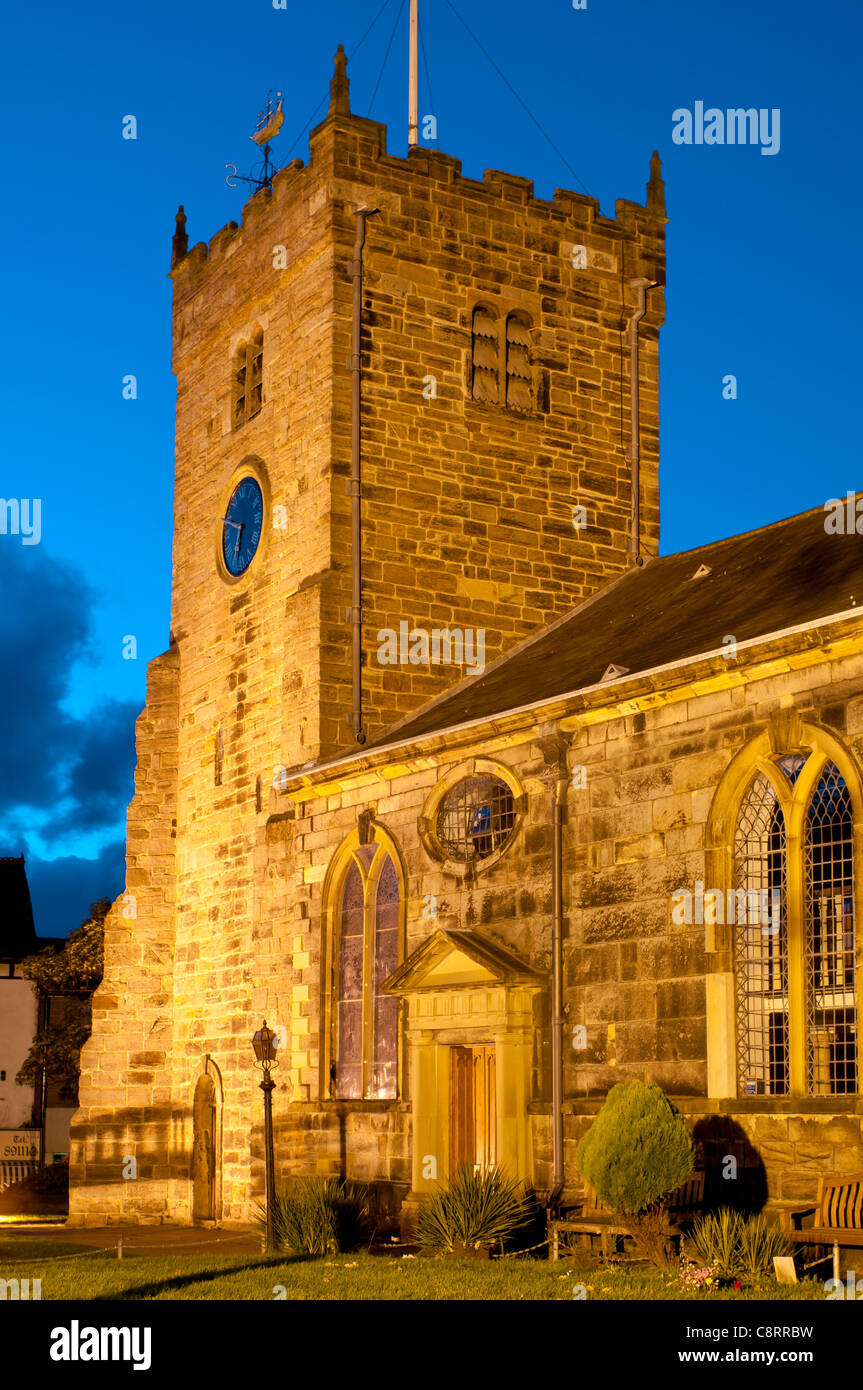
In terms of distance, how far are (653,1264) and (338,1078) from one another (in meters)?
8.28

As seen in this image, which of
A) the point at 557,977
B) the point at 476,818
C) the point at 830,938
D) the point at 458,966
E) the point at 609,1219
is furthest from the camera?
the point at 476,818

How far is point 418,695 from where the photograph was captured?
80.6ft

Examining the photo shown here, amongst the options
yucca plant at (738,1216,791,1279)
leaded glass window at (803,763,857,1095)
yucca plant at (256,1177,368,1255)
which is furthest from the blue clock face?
yucca plant at (738,1216,791,1279)

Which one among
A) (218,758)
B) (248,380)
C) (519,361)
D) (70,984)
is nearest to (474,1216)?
(218,758)

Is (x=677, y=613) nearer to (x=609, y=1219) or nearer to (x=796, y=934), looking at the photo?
(x=796, y=934)

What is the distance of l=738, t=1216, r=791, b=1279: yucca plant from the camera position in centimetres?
1312

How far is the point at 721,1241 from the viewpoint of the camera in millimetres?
13383

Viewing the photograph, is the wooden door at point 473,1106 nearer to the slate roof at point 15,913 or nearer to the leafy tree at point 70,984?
the leafy tree at point 70,984

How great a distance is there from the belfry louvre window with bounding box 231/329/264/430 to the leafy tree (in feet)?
50.6

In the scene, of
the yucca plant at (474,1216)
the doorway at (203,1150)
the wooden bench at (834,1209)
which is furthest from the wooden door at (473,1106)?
the doorway at (203,1150)

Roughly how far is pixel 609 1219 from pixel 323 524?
472 inches

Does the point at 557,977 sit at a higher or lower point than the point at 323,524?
lower
